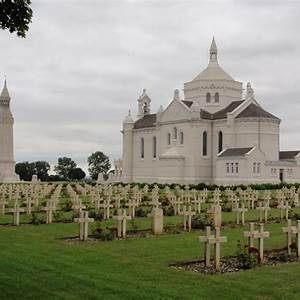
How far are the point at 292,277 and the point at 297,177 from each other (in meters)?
52.3

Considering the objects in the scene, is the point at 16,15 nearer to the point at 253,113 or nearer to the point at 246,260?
the point at 246,260

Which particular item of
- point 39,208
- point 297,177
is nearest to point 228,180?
point 297,177

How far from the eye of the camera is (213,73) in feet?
225

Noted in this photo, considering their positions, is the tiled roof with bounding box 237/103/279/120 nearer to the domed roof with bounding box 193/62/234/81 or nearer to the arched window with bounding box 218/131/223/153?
the arched window with bounding box 218/131/223/153

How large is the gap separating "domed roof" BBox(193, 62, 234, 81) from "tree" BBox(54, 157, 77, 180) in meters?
40.2

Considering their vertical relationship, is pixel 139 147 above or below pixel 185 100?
below

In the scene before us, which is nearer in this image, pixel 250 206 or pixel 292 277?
pixel 292 277

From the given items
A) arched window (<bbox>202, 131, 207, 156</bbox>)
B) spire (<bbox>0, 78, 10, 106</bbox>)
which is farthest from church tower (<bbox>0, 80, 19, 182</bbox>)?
arched window (<bbox>202, 131, 207, 156</bbox>)

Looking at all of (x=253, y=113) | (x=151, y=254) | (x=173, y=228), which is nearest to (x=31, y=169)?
(x=253, y=113)

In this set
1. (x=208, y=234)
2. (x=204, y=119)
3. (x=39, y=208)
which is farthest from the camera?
(x=204, y=119)

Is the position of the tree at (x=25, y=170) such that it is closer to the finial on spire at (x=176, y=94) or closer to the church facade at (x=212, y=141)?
the church facade at (x=212, y=141)

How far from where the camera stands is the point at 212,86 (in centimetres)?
6725

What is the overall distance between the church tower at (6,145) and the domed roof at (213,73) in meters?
24.4

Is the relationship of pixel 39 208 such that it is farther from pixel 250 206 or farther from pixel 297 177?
pixel 297 177
